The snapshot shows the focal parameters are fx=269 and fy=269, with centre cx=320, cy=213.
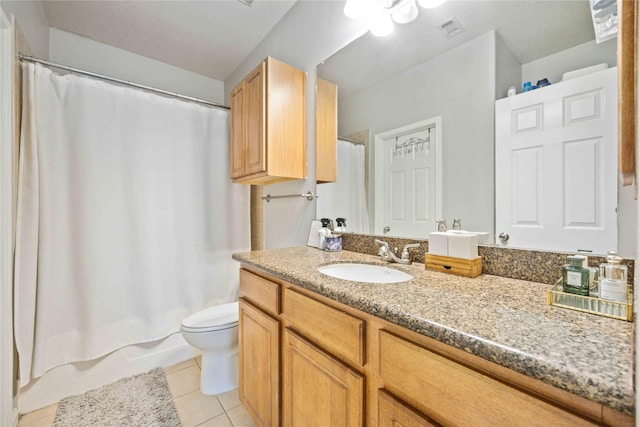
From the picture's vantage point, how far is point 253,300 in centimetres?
127

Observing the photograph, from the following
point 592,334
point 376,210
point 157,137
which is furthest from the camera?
point 157,137

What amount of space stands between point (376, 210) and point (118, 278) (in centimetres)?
174

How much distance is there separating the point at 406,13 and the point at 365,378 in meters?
1.49

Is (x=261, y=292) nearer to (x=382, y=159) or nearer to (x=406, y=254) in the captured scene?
(x=406, y=254)

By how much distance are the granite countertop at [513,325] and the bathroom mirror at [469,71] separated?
1.05ft

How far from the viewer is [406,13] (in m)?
1.24

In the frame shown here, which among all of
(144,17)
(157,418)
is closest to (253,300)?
(157,418)

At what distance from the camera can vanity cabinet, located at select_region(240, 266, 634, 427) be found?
0.45 metres

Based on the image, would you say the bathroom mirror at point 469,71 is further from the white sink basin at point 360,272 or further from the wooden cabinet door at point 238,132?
the wooden cabinet door at point 238,132

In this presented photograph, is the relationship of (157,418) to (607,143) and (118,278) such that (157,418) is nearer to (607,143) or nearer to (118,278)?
(118,278)

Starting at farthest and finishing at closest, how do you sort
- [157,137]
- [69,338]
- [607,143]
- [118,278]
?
[157,137], [118,278], [69,338], [607,143]

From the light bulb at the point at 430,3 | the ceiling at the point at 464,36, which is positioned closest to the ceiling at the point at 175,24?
the ceiling at the point at 464,36

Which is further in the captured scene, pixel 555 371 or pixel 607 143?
pixel 607 143

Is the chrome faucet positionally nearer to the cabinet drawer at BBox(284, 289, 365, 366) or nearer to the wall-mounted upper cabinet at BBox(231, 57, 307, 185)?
the cabinet drawer at BBox(284, 289, 365, 366)
